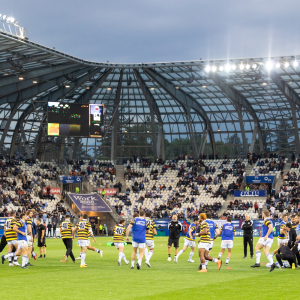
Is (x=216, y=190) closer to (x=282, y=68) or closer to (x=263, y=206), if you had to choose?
(x=263, y=206)

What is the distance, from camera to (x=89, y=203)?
50.0m

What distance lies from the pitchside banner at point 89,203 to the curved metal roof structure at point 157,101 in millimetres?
7029

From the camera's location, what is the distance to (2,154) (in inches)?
2386

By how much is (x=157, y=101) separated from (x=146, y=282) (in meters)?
49.4

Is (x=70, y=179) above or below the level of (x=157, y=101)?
below

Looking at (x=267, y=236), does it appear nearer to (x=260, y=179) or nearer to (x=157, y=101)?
(x=260, y=179)

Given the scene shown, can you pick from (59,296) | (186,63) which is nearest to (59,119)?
(186,63)

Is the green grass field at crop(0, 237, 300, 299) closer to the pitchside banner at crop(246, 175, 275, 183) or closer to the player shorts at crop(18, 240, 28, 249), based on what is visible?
the player shorts at crop(18, 240, 28, 249)

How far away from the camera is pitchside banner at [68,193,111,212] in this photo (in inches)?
1943

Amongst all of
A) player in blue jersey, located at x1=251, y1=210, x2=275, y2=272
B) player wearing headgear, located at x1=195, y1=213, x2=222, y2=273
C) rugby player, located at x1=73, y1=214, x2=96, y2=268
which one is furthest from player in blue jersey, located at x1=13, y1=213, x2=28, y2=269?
player in blue jersey, located at x1=251, y1=210, x2=275, y2=272

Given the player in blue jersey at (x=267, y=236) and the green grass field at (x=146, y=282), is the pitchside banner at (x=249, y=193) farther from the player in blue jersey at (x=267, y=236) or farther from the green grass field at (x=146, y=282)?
the player in blue jersey at (x=267, y=236)

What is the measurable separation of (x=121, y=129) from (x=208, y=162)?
1254 centimetres

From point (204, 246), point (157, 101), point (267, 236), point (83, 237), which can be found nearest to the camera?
point (204, 246)

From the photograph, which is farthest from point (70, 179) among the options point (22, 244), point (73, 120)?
point (22, 244)
